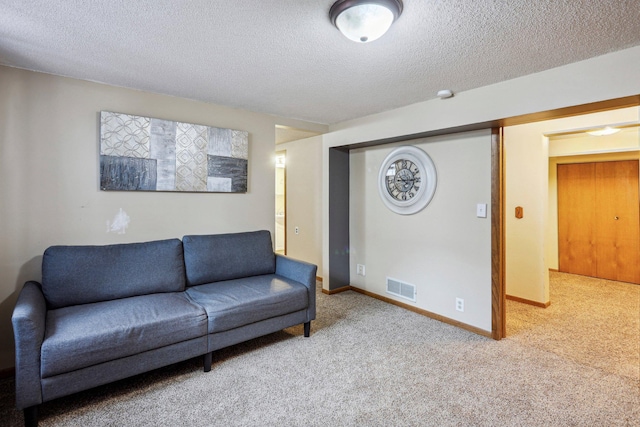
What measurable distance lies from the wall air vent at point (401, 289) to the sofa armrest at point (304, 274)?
126cm

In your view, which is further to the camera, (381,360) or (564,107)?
(381,360)

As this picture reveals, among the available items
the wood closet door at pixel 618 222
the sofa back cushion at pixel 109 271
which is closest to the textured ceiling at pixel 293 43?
the sofa back cushion at pixel 109 271

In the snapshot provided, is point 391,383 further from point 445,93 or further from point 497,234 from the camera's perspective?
point 445,93

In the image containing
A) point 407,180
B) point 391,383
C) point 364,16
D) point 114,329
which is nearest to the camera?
point 364,16

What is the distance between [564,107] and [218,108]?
9.75 ft

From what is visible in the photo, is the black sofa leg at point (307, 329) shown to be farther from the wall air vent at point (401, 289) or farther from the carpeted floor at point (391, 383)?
the wall air vent at point (401, 289)

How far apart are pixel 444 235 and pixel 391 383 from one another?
1.64 m

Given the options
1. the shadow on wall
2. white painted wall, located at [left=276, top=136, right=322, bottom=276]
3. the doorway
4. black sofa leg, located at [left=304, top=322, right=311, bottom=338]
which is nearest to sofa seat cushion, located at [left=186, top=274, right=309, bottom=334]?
black sofa leg, located at [left=304, top=322, right=311, bottom=338]

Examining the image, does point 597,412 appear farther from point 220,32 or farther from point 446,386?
point 220,32

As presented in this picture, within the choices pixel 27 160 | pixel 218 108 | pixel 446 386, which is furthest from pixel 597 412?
pixel 27 160

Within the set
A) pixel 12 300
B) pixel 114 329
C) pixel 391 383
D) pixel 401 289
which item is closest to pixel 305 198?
pixel 401 289

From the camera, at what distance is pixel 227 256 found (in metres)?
3.00

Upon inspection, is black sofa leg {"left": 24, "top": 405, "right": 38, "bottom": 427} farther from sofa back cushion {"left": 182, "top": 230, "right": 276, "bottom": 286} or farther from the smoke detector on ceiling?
the smoke detector on ceiling

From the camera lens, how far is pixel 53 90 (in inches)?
95.1
